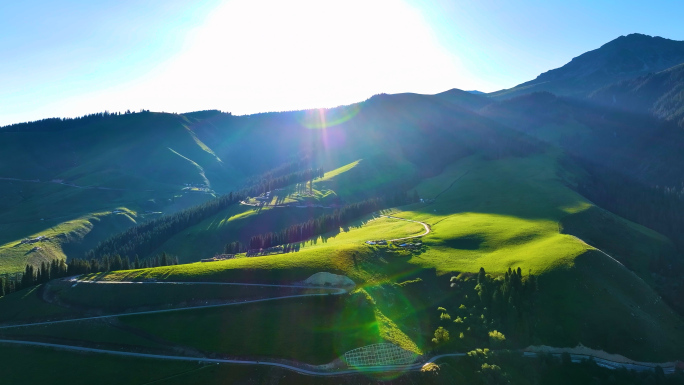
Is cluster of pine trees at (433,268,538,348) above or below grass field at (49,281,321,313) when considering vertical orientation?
below

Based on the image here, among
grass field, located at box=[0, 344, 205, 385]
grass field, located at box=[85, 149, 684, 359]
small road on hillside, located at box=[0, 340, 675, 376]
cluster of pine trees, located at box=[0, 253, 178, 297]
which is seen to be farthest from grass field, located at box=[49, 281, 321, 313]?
grass field, located at box=[0, 344, 205, 385]

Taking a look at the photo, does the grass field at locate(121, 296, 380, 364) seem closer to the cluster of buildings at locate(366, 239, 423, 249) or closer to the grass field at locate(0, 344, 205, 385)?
the grass field at locate(0, 344, 205, 385)

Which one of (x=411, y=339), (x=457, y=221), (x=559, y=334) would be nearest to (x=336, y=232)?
(x=457, y=221)

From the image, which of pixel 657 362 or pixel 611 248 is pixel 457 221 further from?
pixel 657 362

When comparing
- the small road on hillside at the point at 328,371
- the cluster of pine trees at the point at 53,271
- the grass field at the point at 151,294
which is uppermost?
the cluster of pine trees at the point at 53,271

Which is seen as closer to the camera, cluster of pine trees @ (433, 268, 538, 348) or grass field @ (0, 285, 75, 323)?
cluster of pine trees @ (433, 268, 538, 348)

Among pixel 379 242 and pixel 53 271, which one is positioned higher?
pixel 53 271

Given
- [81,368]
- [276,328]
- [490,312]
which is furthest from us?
[490,312]

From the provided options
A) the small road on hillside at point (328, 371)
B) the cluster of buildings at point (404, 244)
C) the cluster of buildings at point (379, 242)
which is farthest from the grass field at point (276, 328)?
the cluster of buildings at point (404, 244)

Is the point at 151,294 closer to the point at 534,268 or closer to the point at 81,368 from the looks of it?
the point at 81,368

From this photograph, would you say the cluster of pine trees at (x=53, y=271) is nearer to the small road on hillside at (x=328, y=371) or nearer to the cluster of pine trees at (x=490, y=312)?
the small road on hillside at (x=328, y=371)

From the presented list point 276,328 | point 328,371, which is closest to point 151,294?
point 276,328
